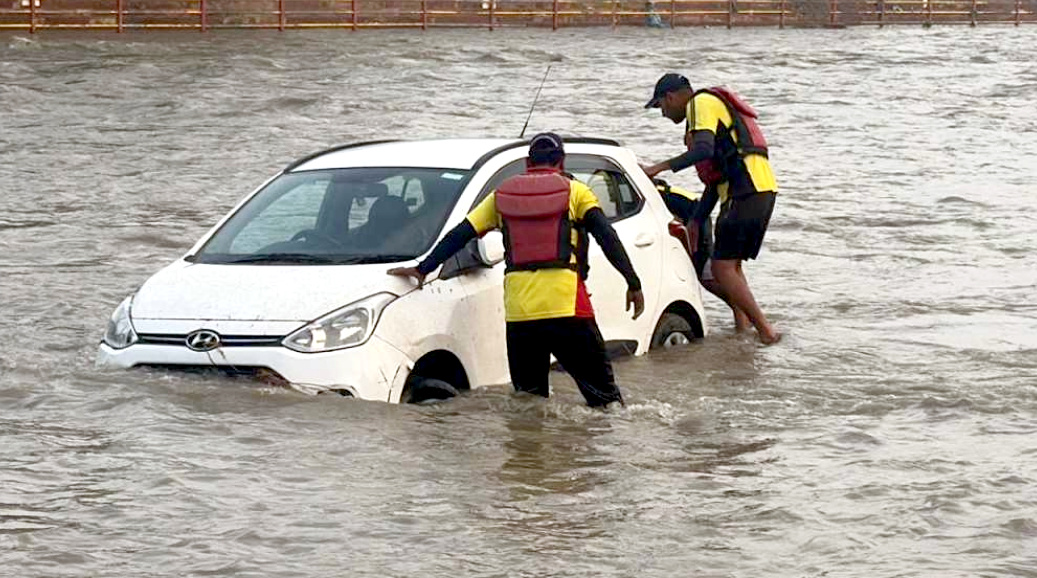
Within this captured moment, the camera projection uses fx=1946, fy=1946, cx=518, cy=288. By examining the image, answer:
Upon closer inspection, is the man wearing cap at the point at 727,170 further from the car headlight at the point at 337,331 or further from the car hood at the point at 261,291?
the car headlight at the point at 337,331

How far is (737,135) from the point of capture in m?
11.0

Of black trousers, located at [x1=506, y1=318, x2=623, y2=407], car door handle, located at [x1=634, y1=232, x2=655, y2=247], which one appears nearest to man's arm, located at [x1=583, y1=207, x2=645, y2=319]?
black trousers, located at [x1=506, y1=318, x2=623, y2=407]

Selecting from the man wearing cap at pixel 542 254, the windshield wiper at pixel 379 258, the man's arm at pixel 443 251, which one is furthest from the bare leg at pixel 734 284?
the man's arm at pixel 443 251

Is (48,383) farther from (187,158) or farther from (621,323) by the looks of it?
(187,158)

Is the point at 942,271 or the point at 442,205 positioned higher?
the point at 442,205

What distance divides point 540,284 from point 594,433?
758 millimetres

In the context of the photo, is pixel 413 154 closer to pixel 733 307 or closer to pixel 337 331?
pixel 337 331

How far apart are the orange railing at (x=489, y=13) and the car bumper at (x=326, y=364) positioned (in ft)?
108

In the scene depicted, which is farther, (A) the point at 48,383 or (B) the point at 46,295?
(B) the point at 46,295

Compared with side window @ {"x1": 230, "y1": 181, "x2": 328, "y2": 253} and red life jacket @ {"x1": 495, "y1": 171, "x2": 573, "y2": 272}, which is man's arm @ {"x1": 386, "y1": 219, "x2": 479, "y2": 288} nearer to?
red life jacket @ {"x1": 495, "y1": 171, "x2": 573, "y2": 272}

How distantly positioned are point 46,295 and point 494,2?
4056 centimetres

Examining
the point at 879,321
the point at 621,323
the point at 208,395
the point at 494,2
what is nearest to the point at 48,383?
the point at 208,395

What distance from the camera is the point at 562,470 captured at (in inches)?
316

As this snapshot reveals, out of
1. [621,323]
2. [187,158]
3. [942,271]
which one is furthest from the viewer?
[187,158]
